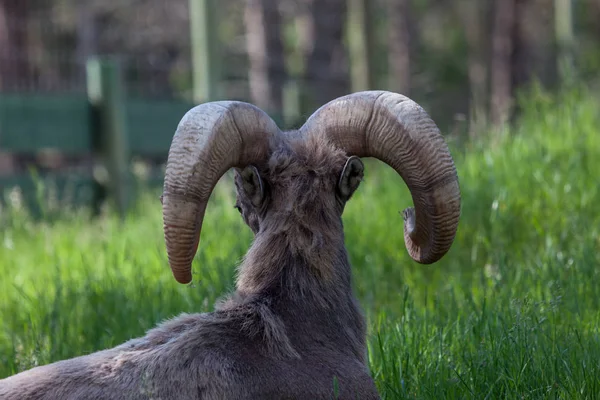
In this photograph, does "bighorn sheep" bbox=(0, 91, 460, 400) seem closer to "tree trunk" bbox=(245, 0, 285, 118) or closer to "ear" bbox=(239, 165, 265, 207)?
"ear" bbox=(239, 165, 265, 207)

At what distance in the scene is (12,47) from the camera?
19.6 meters

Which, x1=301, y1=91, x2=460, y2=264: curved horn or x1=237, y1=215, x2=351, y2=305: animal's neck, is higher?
x1=301, y1=91, x2=460, y2=264: curved horn

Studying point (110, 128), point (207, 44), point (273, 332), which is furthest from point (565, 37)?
point (273, 332)

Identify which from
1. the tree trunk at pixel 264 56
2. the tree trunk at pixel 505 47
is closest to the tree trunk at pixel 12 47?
the tree trunk at pixel 264 56

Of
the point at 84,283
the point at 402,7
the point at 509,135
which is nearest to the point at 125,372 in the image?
the point at 84,283

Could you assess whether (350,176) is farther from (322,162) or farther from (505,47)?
(505,47)

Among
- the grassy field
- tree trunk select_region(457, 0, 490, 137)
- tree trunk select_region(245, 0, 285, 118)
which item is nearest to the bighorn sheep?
the grassy field

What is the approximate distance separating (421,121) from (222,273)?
2.36 metres

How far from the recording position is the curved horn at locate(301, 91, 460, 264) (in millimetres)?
4074

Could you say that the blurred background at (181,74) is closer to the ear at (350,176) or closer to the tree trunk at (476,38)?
the tree trunk at (476,38)

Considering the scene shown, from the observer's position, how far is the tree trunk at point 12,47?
1933 cm

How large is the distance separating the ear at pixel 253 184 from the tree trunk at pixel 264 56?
45.5 feet

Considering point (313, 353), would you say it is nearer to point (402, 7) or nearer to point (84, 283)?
point (84, 283)

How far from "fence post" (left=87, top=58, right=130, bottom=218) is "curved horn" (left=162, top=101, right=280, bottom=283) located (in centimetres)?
758
